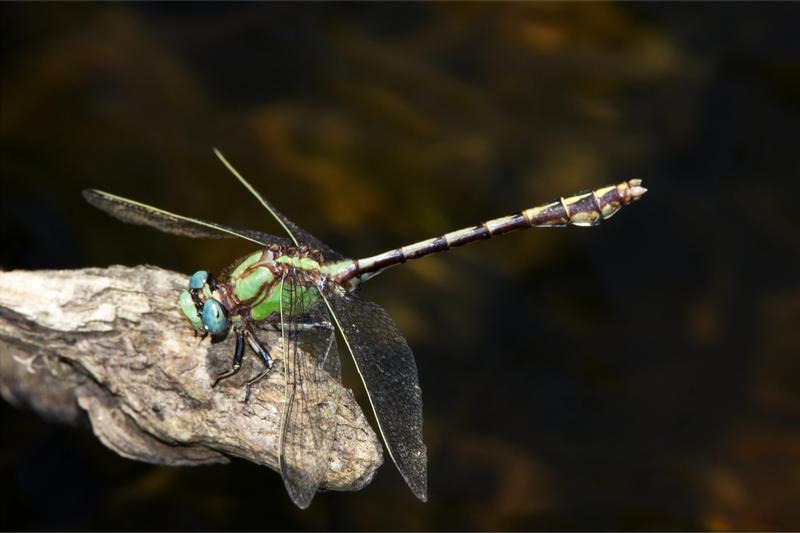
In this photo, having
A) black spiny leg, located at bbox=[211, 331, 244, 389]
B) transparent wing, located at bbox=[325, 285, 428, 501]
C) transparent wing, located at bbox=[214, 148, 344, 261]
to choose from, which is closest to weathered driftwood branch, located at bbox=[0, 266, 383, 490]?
black spiny leg, located at bbox=[211, 331, 244, 389]

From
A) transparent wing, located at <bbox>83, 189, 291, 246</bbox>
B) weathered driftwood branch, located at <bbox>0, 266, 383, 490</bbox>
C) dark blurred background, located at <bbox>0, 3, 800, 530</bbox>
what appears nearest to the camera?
weathered driftwood branch, located at <bbox>0, 266, 383, 490</bbox>

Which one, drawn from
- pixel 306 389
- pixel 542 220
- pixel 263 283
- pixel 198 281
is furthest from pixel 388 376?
pixel 542 220

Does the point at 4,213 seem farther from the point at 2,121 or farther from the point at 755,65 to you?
the point at 755,65

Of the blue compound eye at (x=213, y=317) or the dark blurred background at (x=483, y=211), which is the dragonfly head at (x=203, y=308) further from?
the dark blurred background at (x=483, y=211)

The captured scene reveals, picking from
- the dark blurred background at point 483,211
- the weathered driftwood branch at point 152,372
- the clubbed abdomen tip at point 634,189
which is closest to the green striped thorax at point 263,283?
the weathered driftwood branch at point 152,372

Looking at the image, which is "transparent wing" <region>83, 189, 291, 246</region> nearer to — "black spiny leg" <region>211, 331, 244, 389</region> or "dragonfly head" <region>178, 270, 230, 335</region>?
"dragonfly head" <region>178, 270, 230, 335</region>

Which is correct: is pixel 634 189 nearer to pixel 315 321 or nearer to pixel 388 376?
pixel 388 376

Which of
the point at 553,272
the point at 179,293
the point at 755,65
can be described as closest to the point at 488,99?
the point at 553,272
